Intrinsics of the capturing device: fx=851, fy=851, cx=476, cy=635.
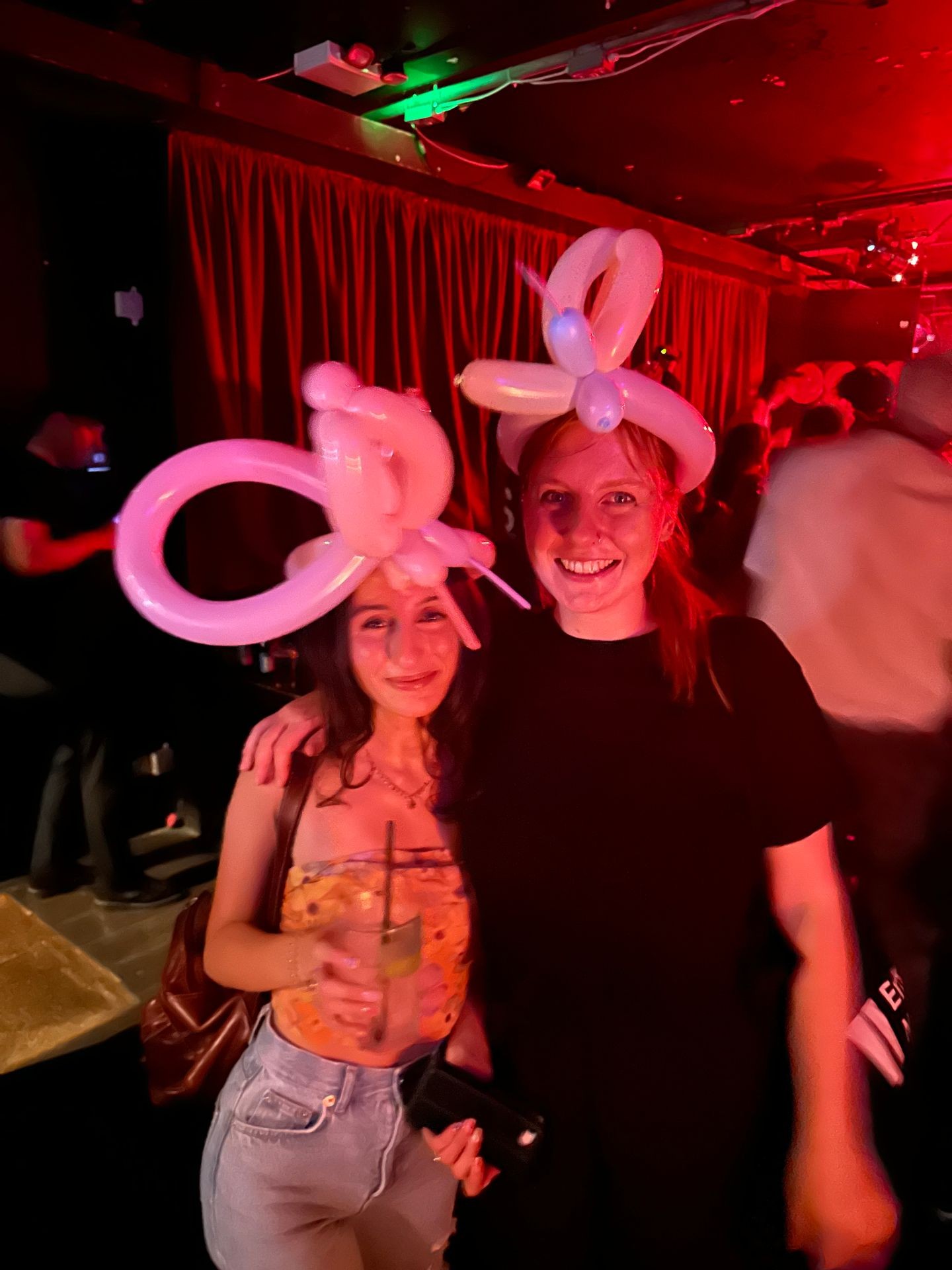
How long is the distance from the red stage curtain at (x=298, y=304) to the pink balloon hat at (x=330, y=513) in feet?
3.78

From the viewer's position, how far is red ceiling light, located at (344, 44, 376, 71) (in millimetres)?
1995

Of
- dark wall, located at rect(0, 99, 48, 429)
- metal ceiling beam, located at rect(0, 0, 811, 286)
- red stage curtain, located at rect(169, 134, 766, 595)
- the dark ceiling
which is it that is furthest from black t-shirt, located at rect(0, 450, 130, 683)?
the dark ceiling

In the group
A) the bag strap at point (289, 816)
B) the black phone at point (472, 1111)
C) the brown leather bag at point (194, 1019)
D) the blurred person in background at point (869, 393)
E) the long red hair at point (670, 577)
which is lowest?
the brown leather bag at point (194, 1019)

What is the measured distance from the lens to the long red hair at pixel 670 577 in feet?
3.24

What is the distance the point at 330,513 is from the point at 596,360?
13.2 inches

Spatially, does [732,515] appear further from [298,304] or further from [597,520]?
[298,304]

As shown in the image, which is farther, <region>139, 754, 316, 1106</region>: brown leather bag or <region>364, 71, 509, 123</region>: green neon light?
<region>364, 71, 509, 123</region>: green neon light

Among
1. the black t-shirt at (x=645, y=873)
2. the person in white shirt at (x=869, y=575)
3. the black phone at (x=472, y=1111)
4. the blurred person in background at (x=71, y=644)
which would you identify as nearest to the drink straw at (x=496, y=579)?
the black t-shirt at (x=645, y=873)

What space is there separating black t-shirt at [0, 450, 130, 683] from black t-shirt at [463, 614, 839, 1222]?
4.91 ft

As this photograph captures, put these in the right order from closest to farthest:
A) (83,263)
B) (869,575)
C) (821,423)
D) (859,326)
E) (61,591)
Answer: (869,575) < (821,423) < (859,326) < (61,591) < (83,263)

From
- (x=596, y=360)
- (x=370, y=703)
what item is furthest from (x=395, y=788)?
(x=596, y=360)

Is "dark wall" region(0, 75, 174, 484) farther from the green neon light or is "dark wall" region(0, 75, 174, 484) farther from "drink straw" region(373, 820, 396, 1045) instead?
"drink straw" region(373, 820, 396, 1045)

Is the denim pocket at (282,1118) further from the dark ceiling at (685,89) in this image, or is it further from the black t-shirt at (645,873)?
the dark ceiling at (685,89)

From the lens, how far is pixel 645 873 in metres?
1.02
